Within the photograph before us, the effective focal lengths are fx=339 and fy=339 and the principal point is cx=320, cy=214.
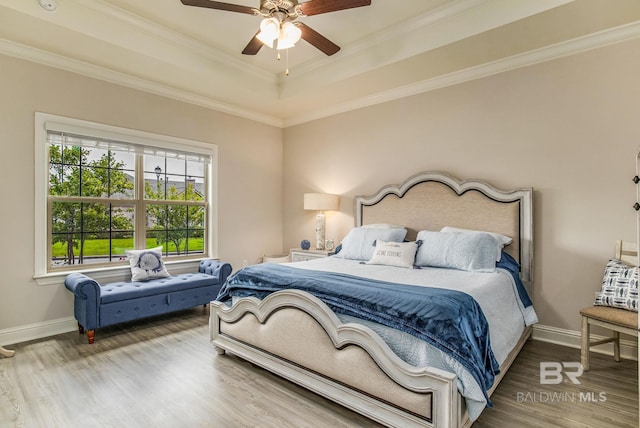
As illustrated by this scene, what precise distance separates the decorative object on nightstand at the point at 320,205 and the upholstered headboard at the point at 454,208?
0.38 m

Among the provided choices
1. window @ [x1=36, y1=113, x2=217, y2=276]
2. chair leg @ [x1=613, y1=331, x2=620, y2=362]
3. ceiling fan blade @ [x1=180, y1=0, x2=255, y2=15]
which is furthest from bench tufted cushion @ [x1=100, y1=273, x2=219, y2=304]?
chair leg @ [x1=613, y1=331, x2=620, y2=362]

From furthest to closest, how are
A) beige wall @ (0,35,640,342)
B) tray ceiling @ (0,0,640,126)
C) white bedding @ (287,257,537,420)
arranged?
beige wall @ (0,35,640,342) → tray ceiling @ (0,0,640,126) → white bedding @ (287,257,537,420)

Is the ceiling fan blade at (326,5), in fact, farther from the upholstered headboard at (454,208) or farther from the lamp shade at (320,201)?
the lamp shade at (320,201)

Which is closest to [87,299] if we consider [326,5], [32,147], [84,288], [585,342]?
[84,288]

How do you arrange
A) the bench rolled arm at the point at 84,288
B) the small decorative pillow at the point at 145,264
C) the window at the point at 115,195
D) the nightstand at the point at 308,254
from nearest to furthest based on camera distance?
the bench rolled arm at the point at 84,288 → the window at the point at 115,195 → the small decorative pillow at the point at 145,264 → the nightstand at the point at 308,254

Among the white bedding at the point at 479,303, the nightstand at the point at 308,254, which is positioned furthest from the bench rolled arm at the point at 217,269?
the white bedding at the point at 479,303

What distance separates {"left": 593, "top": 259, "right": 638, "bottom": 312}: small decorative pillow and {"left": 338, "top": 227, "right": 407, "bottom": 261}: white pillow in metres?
1.76

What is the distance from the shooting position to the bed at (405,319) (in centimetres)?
178

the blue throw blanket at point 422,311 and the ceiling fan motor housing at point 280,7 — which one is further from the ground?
the ceiling fan motor housing at point 280,7

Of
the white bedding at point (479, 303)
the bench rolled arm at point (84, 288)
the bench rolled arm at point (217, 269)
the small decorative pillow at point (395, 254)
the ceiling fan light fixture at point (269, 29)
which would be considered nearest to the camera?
the white bedding at point (479, 303)

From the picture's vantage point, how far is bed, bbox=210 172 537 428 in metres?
1.78

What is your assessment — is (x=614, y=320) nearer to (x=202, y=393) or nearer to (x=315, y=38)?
(x=202, y=393)

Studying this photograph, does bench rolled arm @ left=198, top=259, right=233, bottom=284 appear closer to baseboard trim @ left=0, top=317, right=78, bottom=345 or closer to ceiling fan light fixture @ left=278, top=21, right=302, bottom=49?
baseboard trim @ left=0, top=317, right=78, bottom=345

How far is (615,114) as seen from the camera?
296 centimetres
